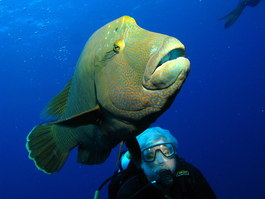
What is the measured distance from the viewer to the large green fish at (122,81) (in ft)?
4.22

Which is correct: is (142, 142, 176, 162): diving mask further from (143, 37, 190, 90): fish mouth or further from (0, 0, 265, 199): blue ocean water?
(0, 0, 265, 199): blue ocean water

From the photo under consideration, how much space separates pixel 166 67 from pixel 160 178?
2.37m

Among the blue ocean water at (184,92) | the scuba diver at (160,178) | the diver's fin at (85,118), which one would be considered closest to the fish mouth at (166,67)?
the diver's fin at (85,118)

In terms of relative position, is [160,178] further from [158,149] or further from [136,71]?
[136,71]

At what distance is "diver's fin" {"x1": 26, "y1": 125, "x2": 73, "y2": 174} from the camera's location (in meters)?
2.45

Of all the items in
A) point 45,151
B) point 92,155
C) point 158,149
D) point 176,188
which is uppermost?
point 45,151

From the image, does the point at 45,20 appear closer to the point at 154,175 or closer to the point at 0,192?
the point at 154,175

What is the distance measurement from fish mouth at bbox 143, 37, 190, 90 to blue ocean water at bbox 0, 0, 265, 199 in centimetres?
1976

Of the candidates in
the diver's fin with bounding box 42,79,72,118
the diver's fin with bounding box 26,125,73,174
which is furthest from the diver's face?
the diver's fin with bounding box 42,79,72,118

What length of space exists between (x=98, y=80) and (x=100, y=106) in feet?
0.66

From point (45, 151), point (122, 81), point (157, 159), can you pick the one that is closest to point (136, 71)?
point (122, 81)

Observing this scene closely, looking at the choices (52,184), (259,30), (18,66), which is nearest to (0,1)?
(18,66)

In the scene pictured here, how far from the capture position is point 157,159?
11.3 feet

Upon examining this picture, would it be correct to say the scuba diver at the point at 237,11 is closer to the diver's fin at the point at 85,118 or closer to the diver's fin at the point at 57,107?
the diver's fin at the point at 57,107
